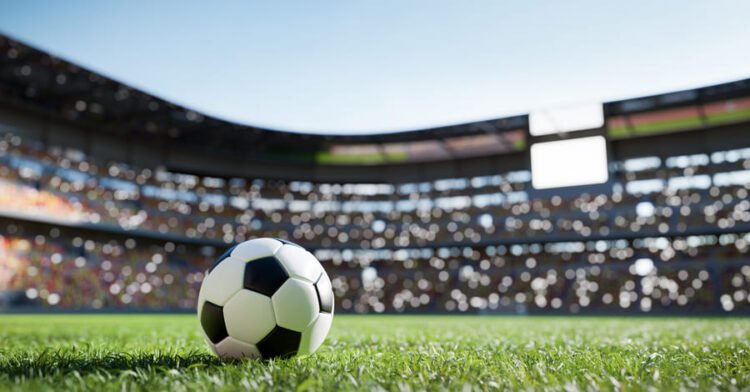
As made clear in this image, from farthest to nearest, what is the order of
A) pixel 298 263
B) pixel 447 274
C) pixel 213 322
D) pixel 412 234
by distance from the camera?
pixel 412 234 < pixel 447 274 < pixel 298 263 < pixel 213 322

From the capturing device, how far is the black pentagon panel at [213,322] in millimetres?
3887

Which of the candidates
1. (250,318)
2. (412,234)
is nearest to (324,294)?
(250,318)

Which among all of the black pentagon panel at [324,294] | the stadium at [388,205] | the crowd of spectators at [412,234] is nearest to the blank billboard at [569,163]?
the stadium at [388,205]

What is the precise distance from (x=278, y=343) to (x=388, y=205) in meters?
38.5

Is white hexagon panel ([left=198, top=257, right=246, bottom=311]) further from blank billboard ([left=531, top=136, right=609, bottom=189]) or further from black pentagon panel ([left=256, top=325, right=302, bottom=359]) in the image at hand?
blank billboard ([left=531, top=136, right=609, bottom=189])

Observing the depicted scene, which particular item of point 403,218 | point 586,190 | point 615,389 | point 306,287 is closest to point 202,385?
point 306,287

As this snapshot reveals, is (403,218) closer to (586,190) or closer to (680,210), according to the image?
(586,190)

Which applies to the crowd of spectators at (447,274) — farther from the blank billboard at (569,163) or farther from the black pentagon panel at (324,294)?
the black pentagon panel at (324,294)

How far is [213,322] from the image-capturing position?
3926 mm

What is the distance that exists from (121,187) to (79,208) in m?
4.12

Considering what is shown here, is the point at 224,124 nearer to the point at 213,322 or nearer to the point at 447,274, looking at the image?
the point at 447,274

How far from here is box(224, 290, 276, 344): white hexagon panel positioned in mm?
3812

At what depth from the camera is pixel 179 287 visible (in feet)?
116

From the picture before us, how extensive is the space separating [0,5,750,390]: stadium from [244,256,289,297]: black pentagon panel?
20.7m
